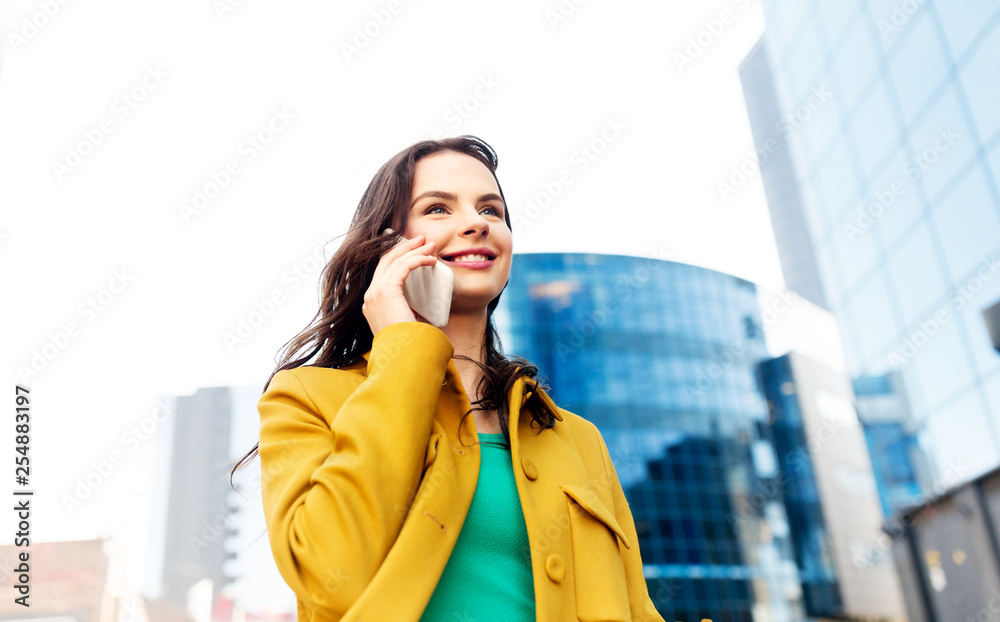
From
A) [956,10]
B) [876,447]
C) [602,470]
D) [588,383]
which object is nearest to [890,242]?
[956,10]

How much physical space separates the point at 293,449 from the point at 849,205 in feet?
74.3

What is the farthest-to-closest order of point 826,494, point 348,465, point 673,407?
point 826,494, point 673,407, point 348,465

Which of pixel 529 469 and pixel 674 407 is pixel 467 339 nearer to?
pixel 529 469

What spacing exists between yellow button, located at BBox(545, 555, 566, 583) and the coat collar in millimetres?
495

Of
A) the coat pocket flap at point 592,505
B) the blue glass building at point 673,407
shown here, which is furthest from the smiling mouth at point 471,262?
the blue glass building at point 673,407

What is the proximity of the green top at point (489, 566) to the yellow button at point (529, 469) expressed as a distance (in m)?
0.06

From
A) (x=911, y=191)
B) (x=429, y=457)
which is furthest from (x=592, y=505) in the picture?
(x=911, y=191)

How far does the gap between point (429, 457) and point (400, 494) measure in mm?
195

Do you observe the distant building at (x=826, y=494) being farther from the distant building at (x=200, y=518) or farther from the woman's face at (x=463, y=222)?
the woman's face at (x=463, y=222)

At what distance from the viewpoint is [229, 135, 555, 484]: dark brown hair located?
87.7 inches

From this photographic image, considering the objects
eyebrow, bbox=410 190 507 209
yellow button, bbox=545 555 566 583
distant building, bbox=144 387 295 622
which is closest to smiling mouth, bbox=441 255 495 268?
eyebrow, bbox=410 190 507 209

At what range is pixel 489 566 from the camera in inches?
68.8

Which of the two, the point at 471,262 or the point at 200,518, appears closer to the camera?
the point at 471,262

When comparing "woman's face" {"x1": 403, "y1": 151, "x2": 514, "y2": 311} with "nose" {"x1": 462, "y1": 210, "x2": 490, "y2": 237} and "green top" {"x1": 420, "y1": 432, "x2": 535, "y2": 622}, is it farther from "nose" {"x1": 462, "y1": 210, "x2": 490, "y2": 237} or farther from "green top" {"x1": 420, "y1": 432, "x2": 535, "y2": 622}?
"green top" {"x1": 420, "y1": 432, "x2": 535, "y2": 622}
